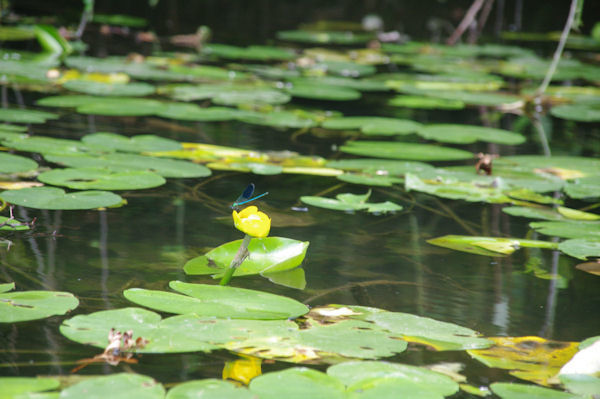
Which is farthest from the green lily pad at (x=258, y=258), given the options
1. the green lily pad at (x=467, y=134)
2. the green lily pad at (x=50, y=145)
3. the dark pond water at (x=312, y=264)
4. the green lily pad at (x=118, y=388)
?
the green lily pad at (x=467, y=134)

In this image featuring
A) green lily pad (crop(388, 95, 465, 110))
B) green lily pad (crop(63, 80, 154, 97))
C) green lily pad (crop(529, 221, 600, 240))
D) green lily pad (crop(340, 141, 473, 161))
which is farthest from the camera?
green lily pad (crop(388, 95, 465, 110))

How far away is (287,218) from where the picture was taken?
194cm

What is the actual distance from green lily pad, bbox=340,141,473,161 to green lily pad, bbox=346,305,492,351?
130 cm

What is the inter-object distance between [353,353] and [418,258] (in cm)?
63

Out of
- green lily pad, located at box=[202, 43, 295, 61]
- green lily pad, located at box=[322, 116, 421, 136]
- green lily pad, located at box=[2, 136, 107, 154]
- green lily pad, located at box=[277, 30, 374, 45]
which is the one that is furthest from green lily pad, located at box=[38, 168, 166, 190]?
green lily pad, located at box=[277, 30, 374, 45]

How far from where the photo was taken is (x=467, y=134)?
2.99 meters

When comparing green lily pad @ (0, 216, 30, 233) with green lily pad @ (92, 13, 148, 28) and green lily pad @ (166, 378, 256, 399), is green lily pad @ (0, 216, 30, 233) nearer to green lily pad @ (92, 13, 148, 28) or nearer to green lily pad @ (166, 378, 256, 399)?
green lily pad @ (166, 378, 256, 399)

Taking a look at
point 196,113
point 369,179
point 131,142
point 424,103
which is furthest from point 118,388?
point 424,103

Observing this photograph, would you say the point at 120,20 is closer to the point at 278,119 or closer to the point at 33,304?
the point at 278,119

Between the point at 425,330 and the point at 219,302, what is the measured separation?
329 millimetres

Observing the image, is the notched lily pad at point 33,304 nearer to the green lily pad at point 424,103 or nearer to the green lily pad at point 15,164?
the green lily pad at point 15,164

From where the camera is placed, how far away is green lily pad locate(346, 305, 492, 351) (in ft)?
4.11

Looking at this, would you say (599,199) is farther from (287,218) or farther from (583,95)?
(583,95)

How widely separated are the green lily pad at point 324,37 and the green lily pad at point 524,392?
4.95 m
